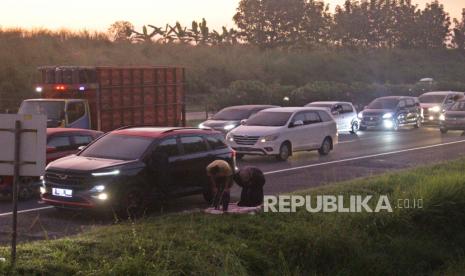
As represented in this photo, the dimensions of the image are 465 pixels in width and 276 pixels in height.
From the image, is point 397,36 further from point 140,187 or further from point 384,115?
point 140,187

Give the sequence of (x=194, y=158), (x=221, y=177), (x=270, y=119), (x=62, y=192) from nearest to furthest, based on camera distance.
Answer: (x=221, y=177), (x=62, y=192), (x=194, y=158), (x=270, y=119)

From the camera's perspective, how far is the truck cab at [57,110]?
21.8m

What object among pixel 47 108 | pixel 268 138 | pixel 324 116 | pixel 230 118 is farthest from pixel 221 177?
pixel 230 118

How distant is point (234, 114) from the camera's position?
1093 inches

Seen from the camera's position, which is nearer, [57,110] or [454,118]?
[57,110]

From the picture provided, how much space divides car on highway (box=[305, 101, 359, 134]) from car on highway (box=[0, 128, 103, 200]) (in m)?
17.3

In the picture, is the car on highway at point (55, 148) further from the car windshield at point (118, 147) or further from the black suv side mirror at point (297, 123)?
the black suv side mirror at point (297, 123)

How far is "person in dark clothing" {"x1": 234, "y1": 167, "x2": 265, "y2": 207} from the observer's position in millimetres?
11752

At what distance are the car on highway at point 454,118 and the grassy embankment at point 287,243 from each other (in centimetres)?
1795

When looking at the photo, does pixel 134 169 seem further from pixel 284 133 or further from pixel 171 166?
pixel 284 133

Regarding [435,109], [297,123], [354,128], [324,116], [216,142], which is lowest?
[354,128]

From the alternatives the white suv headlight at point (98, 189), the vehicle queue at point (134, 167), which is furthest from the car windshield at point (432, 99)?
the white suv headlight at point (98, 189)

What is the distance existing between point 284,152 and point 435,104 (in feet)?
64.4

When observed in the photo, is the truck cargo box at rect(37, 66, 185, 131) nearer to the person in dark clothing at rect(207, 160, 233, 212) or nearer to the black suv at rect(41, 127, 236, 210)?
the black suv at rect(41, 127, 236, 210)
